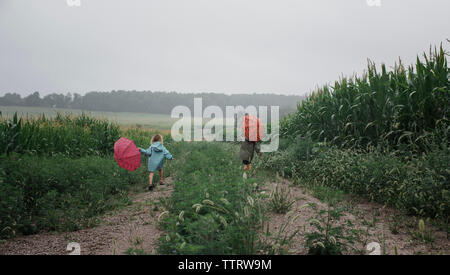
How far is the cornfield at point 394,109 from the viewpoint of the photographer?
566 centimetres

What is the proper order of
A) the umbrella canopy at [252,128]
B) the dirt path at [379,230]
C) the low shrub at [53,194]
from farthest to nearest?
the umbrella canopy at [252,128]
the low shrub at [53,194]
the dirt path at [379,230]

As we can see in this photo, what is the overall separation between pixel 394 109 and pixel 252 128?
11.6 ft

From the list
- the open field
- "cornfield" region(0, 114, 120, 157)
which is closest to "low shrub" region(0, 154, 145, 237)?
the open field

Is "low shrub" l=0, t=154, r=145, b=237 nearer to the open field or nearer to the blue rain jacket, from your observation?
the open field

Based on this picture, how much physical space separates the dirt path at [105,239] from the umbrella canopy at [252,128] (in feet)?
10.5

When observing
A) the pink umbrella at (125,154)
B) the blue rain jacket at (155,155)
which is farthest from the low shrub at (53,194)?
the blue rain jacket at (155,155)

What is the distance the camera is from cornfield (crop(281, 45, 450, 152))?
566 cm

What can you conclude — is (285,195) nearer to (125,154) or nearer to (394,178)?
(394,178)

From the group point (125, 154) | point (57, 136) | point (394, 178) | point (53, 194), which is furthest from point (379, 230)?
point (57, 136)

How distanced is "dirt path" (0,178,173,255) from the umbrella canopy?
3208mm

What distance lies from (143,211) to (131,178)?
8.97 feet

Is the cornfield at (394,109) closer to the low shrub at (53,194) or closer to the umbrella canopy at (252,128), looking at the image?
the umbrella canopy at (252,128)

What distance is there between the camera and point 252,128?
22.8 ft
